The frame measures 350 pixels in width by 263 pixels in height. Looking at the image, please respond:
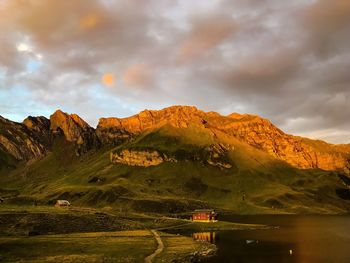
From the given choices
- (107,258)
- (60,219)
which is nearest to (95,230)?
(60,219)

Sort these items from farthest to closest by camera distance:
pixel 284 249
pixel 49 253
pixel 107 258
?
pixel 284 249
pixel 49 253
pixel 107 258

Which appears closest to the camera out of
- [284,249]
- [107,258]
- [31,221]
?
[107,258]

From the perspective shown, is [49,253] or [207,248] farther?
[207,248]

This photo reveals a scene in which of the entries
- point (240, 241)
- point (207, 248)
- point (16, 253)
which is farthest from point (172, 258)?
point (240, 241)

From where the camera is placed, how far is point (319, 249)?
114750 millimetres

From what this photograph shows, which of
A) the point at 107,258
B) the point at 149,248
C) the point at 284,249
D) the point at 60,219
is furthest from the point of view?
the point at 60,219

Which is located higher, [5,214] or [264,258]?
[5,214]

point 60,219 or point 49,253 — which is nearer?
point 49,253

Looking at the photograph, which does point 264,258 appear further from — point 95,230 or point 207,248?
point 95,230

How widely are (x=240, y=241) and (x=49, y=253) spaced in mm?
61282

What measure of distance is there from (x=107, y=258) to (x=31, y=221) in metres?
65.2

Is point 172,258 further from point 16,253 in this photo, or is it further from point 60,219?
point 60,219

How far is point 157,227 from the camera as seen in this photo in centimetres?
17338

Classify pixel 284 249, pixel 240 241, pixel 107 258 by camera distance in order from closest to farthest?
pixel 107 258, pixel 284 249, pixel 240 241
